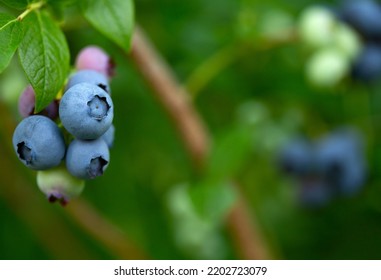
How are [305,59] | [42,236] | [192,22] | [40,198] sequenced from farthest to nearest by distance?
[40,198], [42,236], [192,22], [305,59]

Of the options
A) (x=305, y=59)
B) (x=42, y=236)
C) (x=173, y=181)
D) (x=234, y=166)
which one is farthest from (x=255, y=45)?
(x=42, y=236)

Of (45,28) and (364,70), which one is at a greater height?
(364,70)

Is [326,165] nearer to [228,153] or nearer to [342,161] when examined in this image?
[342,161]

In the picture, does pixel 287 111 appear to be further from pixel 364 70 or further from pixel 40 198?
pixel 40 198

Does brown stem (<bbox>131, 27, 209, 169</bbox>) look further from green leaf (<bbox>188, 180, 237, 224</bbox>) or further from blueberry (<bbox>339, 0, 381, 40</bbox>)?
blueberry (<bbox>339, 0, 381, 40</bbox>)

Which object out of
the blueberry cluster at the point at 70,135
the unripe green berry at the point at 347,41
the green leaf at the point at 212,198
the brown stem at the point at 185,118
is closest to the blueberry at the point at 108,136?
the blueberry cluster at the point at 70,135

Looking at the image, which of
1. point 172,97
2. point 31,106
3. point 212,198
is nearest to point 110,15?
point 31,106

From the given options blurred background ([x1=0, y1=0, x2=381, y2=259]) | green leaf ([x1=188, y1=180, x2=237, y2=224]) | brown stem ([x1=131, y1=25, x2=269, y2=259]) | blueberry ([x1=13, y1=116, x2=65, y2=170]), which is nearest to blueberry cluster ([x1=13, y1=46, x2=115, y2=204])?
blueberry ([x1=13, y1=116, x2=65, y2=170])
